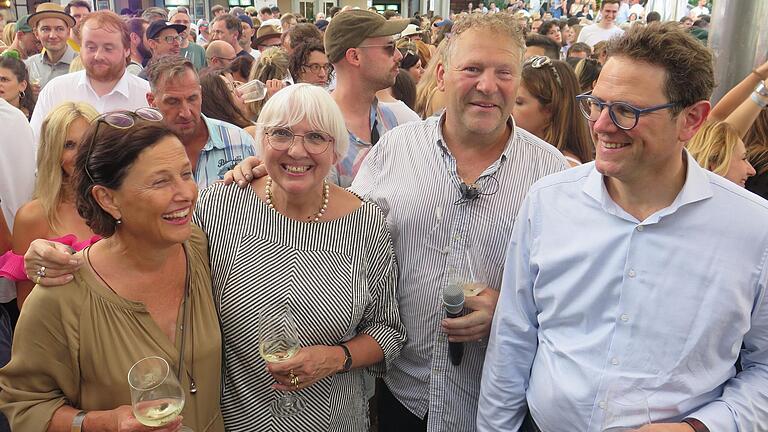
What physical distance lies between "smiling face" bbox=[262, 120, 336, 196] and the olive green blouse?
2.13ft

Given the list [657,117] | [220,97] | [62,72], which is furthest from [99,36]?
[657,117]

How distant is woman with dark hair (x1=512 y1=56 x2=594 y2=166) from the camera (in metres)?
3.60

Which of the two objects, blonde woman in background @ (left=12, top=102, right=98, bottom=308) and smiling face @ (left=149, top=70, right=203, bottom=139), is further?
smiling face @ (left=149, top=70, right=203, bottom=139)

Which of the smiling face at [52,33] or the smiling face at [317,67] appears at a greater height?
the smiling face at [52,33]

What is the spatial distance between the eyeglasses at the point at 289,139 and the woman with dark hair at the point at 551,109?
1603 millimetres

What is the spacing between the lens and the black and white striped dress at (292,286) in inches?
89.4

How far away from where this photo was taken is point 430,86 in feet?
17.8

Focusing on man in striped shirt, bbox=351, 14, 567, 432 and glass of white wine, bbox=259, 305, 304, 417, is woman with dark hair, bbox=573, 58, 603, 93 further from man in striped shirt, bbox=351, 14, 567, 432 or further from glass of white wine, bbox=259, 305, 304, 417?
glass of white wine, bbox=259, 305, 304, 417

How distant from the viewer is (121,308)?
203cm

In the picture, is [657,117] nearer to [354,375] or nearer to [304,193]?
[304,193]

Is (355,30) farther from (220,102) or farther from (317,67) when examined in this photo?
(317,67)

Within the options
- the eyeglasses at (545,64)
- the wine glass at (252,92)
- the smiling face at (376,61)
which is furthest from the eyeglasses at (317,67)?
the eyeglasses at (545,64)

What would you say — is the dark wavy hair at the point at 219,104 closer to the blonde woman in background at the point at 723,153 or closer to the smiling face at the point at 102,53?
the smiling face at the point at 102,53

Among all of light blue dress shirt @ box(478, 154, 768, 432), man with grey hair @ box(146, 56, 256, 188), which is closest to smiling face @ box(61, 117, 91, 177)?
man with grey hair @ box(146, 56, 256, 188)
